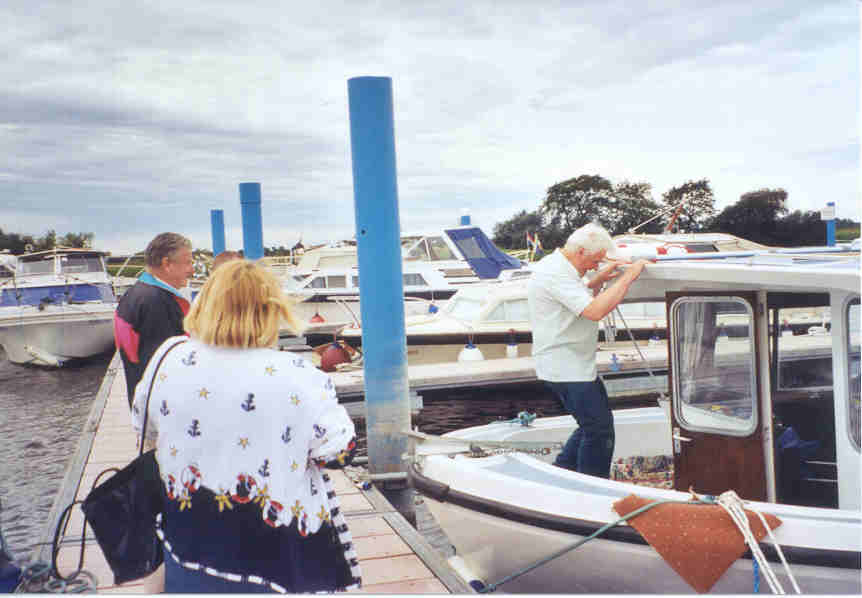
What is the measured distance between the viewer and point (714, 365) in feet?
12.7

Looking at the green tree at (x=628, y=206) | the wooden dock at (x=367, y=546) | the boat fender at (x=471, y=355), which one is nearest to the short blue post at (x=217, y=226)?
the boat fender at (x=471, y=355)

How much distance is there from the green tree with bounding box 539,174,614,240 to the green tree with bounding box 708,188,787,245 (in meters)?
A: 18.6

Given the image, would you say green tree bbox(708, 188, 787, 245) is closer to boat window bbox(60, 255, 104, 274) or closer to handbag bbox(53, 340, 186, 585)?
boat window bbox(60, 255, 104, 274)

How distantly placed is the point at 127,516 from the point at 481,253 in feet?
56.6

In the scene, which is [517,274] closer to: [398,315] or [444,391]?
[444,391]

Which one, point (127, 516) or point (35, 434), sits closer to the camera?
point (127, 516)

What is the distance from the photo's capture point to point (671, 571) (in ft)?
10.6

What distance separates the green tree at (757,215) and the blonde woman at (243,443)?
38818mm

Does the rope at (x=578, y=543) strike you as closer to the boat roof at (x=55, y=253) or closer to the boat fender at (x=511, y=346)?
the boat fender at (x=511, y=346)

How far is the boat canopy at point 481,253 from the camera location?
19.1 m

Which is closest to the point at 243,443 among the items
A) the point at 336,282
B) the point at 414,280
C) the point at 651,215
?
the point at 336,282

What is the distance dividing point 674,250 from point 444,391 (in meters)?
5.54

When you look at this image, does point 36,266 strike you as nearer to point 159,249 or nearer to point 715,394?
point 159,249

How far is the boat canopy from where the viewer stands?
1911cm
